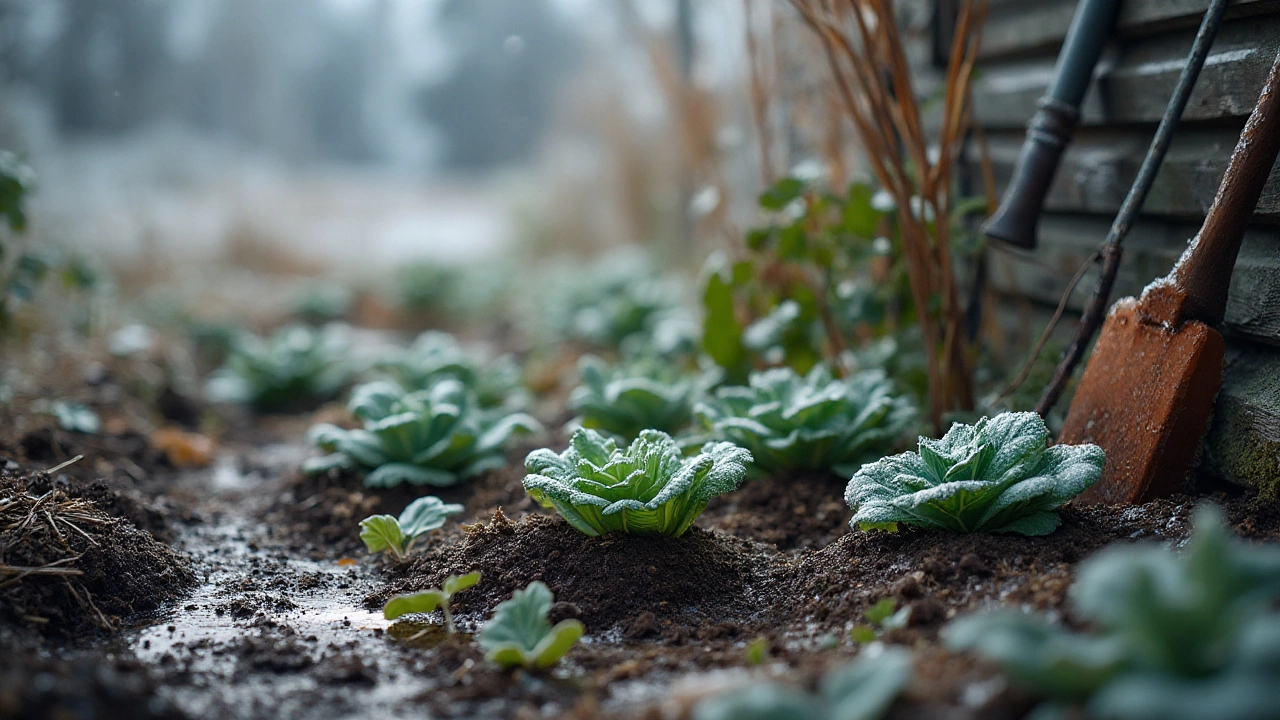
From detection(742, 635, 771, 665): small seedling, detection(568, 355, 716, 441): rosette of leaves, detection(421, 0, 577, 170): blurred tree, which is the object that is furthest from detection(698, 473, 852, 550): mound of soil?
detection(421, 0, 577, 170): blurred tree

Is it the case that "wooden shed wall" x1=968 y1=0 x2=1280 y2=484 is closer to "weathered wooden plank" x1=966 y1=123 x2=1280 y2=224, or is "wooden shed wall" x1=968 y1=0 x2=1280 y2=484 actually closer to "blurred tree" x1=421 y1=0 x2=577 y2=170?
"weathered wooden plank" x1=966 y1=123 x2=1280 y2=224

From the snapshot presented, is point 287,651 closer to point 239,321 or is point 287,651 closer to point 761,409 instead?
point 761,409

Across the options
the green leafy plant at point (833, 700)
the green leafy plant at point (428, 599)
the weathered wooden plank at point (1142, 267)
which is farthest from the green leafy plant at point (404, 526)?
the weathered wooden plank at point (1142, 267)

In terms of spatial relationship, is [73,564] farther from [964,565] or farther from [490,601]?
[964,565]

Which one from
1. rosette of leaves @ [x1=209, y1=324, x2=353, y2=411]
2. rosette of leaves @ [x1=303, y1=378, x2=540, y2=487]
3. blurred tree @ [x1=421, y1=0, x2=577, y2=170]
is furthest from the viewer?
blurred tree @ [x1=421, y1=0, x2=577, y2=170]

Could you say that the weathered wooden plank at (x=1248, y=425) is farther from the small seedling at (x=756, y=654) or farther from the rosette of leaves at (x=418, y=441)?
the rosette of leaves at (x=418, y=441)
